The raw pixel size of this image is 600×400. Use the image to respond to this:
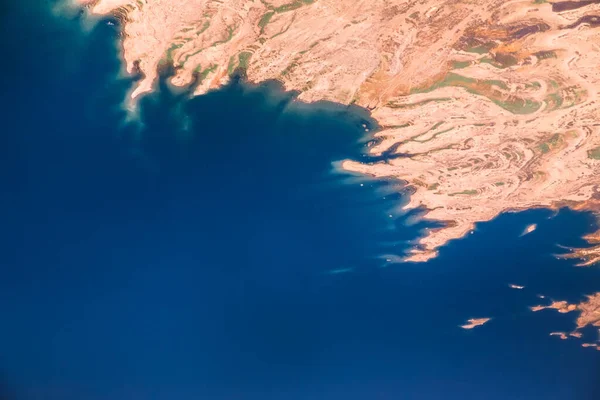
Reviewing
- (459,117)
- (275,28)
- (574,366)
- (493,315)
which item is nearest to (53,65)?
(275,28)

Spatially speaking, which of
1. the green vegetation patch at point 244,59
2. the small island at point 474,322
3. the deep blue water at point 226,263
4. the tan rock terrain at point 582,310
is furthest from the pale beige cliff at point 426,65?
the small island at point 474,322

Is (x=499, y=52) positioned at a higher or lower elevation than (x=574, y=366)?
higher

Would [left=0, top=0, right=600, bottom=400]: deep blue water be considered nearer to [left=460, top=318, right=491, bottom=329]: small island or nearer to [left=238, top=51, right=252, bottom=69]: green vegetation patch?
[left=460, top=318, right=491, bottom=329]: small island

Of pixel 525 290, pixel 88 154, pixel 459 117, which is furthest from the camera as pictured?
pixel 525 290

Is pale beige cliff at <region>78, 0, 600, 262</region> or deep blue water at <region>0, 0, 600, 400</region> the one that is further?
deep blue water at <region>0, 0, 600, 400</region>

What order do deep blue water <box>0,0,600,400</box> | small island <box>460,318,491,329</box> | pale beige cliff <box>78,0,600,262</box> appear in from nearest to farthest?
pale beige cliff <box>78,0,600,262</box> → deep blue water <box>0,0,600,400</box> → small island <box>460,318,491,329</box>

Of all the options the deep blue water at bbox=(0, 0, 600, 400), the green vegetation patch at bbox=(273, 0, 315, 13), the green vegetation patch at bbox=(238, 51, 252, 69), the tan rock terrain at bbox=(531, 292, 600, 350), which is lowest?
the tan rock terrain at bbox=(531, 292, 600, 350)

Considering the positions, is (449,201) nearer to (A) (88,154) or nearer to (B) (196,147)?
(B) (196,147)

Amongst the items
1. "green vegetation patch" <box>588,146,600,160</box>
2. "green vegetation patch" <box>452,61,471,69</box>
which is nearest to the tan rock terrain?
"green vegetation patch" <box>588,146,600,160</box>
